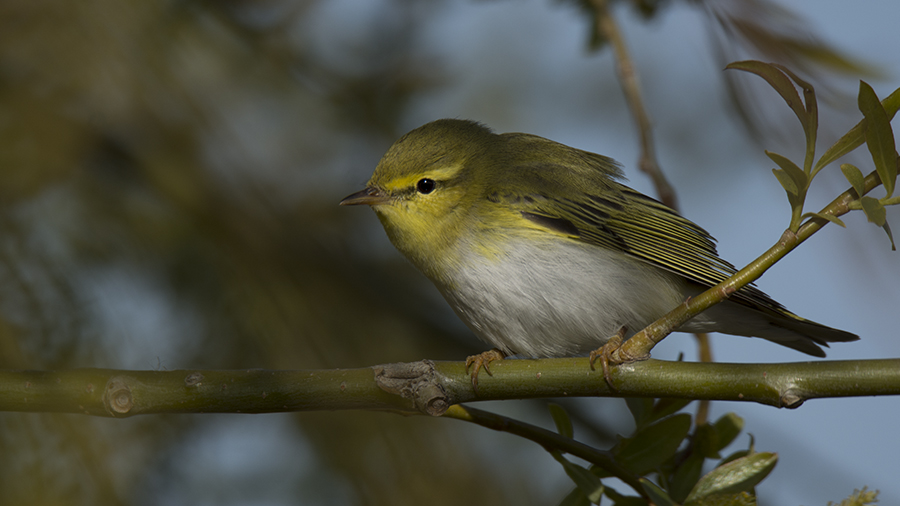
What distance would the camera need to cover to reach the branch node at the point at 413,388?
1608mm

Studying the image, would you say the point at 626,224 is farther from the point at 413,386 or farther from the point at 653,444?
the point at 413,386

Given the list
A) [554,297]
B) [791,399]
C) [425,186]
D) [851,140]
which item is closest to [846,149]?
[851,140]

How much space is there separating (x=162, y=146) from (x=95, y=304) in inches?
50.6

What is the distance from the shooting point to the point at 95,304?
6.01 feet

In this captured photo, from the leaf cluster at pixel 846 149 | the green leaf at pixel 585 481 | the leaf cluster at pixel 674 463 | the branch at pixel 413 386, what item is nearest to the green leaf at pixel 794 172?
the leaf cluster at pixel 846 149

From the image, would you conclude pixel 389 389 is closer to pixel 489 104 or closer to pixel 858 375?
pixel 858 375

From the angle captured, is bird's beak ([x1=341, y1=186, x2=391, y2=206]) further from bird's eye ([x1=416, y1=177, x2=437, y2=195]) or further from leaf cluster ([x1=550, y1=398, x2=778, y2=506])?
leaf cluster ([x1=550, y1=398, x2=778, y2=506])

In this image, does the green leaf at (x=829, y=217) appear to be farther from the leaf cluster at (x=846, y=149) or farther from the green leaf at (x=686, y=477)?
the green leaf at (x=686, y=477)

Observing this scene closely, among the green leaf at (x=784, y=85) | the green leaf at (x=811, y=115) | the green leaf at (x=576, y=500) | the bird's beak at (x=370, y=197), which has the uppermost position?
the bird's beak at (x=370, y=197)

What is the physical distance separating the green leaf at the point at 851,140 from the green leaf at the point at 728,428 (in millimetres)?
792

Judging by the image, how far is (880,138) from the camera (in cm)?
117

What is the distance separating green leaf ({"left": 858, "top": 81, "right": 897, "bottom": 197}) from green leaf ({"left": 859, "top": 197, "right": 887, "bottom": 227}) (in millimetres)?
34

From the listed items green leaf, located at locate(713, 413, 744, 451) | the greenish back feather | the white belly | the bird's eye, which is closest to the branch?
green leaf, located at locate(713, 413, 744, 451)

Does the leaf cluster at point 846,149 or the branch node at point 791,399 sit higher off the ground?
the leaf cluster at point 846,149
